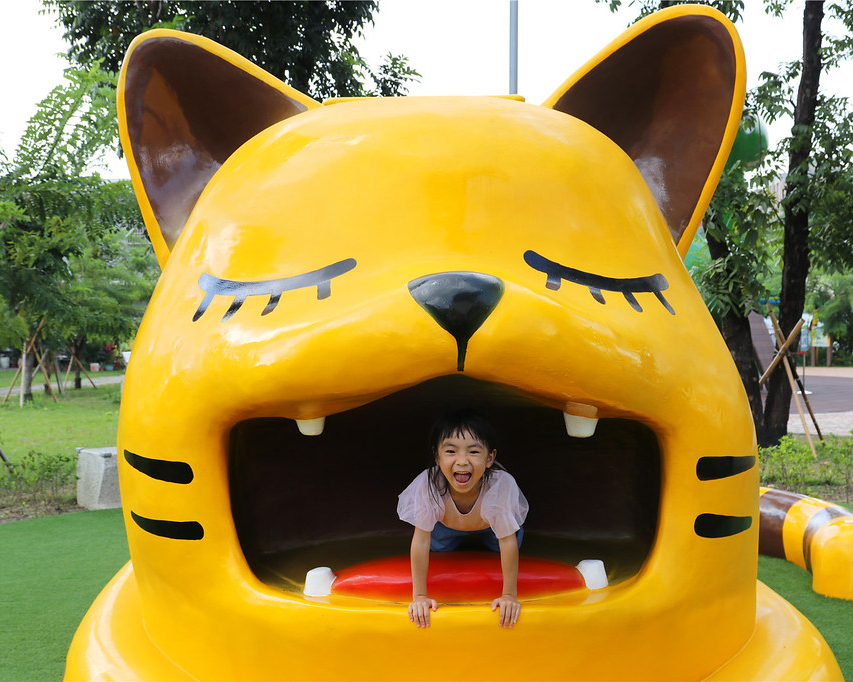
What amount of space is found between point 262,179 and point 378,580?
40.5 inches

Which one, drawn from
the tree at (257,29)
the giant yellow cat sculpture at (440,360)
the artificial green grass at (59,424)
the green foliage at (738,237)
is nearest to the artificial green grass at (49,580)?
the giant yellow cat sculpture at (440,360)

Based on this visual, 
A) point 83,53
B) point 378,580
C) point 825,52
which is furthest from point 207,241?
point 825,52

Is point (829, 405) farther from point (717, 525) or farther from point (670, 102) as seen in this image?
point (717, 525)

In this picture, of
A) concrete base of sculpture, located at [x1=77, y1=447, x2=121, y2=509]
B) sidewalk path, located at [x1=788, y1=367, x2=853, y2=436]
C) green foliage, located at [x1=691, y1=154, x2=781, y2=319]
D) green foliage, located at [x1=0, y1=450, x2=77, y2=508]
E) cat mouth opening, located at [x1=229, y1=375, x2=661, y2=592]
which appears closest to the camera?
cat mouth opening, located at [x1=229, y1=375, x2=661, y2=592]

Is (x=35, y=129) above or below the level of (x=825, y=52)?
below

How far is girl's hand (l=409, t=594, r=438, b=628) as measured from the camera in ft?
5.57

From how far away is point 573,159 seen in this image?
1994 millimetres

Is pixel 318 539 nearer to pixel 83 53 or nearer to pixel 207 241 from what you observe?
pixel 207 241

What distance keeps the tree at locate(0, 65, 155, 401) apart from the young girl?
169 inches

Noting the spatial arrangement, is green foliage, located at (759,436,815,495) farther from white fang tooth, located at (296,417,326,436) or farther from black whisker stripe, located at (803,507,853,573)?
white fang tooth, located at (296,417,326,436)

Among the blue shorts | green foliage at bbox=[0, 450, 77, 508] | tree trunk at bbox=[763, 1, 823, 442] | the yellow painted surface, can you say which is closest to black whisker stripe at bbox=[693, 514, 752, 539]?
the blue shorts

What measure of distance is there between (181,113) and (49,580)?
279 cm

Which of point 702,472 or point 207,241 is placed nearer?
point 702,472

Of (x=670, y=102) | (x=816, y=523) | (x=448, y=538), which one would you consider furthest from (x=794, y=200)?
(x=448, y=538)
